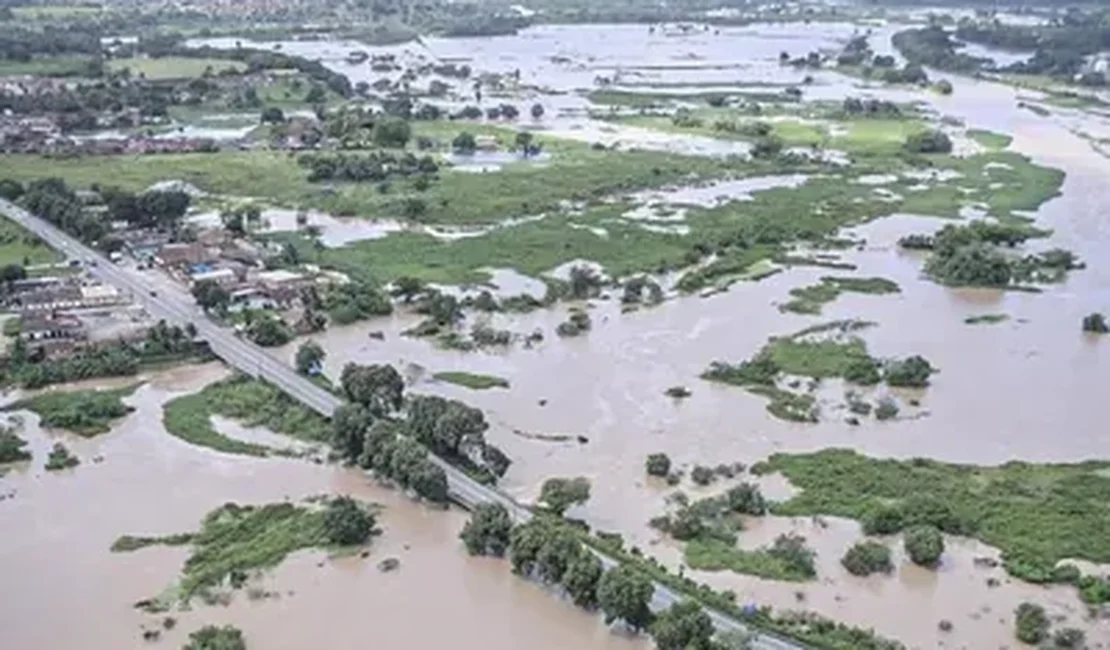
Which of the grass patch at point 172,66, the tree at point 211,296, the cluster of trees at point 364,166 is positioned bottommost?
the grass patch at point 172,66

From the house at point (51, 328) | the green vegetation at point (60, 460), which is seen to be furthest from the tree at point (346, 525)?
the house at point (51, 328)

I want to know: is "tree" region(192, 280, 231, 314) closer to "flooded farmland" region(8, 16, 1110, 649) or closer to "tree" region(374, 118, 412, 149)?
"flooded farmland" region(8, 16, 1110, 649)

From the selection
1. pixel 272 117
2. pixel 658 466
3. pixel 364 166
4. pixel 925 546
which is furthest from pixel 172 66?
pixel 925 546

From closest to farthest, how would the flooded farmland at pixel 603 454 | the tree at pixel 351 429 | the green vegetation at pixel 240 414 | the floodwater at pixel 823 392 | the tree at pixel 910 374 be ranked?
the flooded farmland at pixel 603 454 → the floodwater at pixel 823 392 → the tree at pixel 351 429 → the green vegetation at pixel 240 414 → the tree at pixel 910 374

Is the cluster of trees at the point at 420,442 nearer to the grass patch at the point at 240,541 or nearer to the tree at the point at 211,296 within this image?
the grass patch at the point at 240,541

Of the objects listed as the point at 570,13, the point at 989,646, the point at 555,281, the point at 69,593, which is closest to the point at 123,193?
the point at 555,281

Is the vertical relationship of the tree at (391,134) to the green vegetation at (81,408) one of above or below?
below

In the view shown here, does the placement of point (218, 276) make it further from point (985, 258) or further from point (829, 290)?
point (985, 258)

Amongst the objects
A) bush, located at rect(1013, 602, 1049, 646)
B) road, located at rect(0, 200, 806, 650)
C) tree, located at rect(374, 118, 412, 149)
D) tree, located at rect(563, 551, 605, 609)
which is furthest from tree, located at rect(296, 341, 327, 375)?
tree, located at rect(374, 118, 412, 149)
